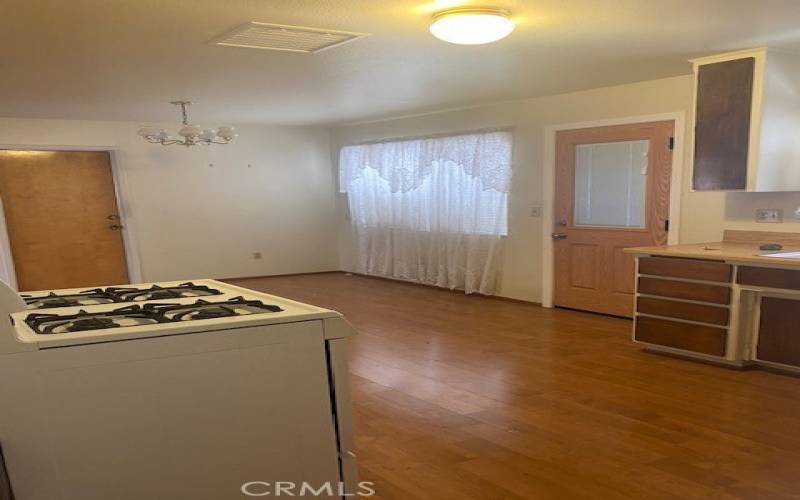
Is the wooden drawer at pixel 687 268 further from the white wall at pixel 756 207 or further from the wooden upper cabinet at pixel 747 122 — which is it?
the white wall at pixel 756 207

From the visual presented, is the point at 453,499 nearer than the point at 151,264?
Yes

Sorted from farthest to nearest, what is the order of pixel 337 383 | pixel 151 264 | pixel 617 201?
pixel 151 264 < pixel 617 201 < pixel 337 383

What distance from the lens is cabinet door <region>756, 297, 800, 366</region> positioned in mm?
3410

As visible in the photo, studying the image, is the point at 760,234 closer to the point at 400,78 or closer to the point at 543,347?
the point at 543,347

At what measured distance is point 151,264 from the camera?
23.2 ft

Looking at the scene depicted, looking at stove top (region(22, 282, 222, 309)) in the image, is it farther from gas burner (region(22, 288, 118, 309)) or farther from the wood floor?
the wood floor

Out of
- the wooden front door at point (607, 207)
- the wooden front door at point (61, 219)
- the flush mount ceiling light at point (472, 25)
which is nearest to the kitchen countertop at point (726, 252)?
the wooden front door at point (607, 207)

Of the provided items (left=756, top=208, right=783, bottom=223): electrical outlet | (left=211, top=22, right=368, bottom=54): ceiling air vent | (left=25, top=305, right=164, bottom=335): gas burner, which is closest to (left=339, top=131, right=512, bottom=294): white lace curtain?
(left=756, top=208, right=783, bottom=223): electrical outlet

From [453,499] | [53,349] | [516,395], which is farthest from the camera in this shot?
[516,395]

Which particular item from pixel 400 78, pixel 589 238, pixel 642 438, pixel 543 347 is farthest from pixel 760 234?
pixel 400 78

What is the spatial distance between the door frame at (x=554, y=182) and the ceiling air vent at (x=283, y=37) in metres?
2.81

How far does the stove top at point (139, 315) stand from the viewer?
1.50 meters

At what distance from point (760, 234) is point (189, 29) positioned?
407 cm

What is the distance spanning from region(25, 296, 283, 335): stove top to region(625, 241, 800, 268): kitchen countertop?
3.02m
